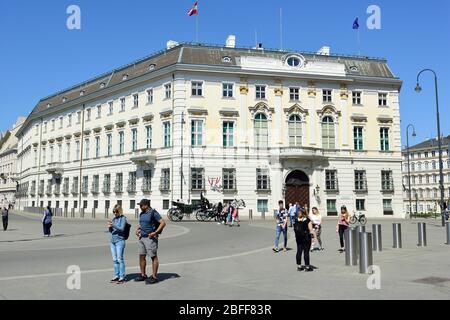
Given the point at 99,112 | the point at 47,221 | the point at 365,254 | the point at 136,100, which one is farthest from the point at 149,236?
the point at 99,112

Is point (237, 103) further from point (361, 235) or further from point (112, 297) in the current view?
point (112, 297)

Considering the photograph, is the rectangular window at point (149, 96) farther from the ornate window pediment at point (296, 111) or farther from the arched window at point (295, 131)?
the arched window at point (295, 131)

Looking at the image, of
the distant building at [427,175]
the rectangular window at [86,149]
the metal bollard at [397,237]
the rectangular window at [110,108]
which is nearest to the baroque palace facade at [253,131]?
the rectangular window at [110,108]

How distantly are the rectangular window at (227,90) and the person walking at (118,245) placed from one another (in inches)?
1438

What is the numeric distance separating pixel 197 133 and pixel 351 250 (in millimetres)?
33148

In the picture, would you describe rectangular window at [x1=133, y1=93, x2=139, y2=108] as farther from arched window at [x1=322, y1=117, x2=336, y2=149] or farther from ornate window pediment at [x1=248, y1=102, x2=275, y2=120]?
A: arched window at [x1=322, y1=117, x2=336, y2=149]

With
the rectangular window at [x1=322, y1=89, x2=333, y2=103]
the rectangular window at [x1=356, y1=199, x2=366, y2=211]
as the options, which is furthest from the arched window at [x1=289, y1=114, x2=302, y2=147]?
the rectangular window at [x1=356, y1=199, x2=366, y2=211]

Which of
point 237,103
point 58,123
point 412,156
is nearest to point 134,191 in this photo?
point 237,103

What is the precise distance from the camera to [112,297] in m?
8.43

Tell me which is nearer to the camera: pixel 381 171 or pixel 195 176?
pixel 195 176

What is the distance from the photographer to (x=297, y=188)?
45.9 metres

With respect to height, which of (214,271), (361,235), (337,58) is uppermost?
(337,58)

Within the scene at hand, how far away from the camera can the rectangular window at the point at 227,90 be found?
46.2m
